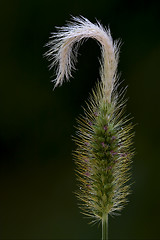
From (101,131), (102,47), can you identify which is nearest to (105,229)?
(101,131)

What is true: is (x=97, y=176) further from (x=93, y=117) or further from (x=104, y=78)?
(x=104, y=78)

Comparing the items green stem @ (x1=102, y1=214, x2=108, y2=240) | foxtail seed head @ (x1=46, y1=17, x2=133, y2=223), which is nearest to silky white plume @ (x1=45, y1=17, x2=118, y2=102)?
foxtail seed head @ (x1=46, y1=17, x2=133, y2=223)

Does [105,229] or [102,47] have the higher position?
[102,47]

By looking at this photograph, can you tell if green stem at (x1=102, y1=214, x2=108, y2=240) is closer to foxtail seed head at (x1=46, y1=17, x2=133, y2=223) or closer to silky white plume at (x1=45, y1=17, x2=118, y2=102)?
foxtail seed head at (x1=46, y1=17, x2=133, y2=223)

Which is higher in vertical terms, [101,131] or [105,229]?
[101,131]

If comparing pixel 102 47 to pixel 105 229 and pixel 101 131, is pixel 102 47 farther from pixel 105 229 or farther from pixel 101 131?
pixel 105 229

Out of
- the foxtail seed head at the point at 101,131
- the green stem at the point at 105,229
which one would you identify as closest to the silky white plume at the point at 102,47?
the foxtail seed head at the point at 101,131

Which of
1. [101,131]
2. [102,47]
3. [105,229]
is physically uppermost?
[102,47]

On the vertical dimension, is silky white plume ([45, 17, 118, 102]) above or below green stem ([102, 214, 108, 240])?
above

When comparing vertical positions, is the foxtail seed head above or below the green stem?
above

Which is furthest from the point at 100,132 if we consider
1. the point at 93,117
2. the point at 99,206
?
the point at 99,206
